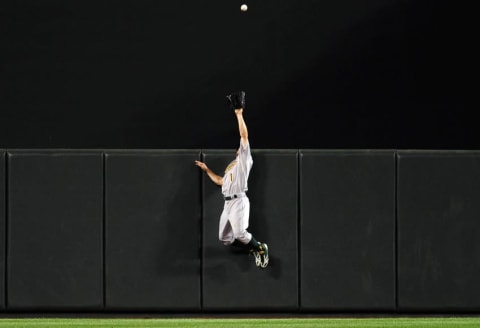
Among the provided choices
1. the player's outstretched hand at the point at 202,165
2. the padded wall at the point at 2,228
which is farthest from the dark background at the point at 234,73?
the player's outstretched hand at the point at 202,165

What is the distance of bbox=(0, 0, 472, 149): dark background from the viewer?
39.4 feet

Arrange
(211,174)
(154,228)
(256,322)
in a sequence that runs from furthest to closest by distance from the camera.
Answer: (154,228), (211,174), (256,322)

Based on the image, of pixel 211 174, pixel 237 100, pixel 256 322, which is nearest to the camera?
pixel 256 322

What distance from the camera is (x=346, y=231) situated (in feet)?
32.7

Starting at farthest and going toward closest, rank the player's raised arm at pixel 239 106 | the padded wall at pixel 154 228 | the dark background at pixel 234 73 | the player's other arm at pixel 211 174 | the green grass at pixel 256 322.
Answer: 1. the dark background at pixel 234 73
2. the padded wall at pixel 154 228
3. the player's other arm at pixel 211 174
4. the player's raised arm at pixel 239 106
5. the green grass at pixel 256 322

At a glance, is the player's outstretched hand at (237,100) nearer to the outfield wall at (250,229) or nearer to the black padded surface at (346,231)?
the outfield wall at (250,229)

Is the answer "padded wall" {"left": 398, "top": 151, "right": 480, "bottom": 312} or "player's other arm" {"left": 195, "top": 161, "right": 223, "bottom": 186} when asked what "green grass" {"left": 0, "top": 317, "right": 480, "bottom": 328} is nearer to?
"padded wall" {"left": 398, "top": 151, "right": 480, "bottom": 312}

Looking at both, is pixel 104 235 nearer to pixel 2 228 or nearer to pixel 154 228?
pixel 154 228

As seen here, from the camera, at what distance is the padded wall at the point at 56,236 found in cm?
989

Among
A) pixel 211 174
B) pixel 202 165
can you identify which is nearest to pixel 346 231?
pixel 211 174

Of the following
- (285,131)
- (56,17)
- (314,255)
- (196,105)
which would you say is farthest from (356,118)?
(56,17)

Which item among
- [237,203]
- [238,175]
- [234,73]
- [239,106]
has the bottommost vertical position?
[237,203]

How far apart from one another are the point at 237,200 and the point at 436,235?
1.83 m

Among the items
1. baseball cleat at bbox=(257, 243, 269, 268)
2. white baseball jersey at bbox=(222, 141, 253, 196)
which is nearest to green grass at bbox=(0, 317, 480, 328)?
baseball cleat at bbox=(257, 243, 269, 268)
